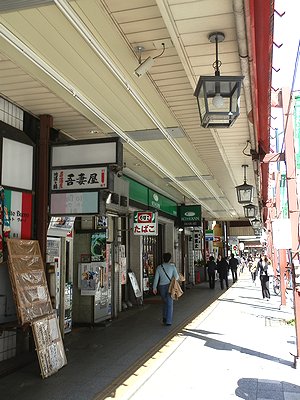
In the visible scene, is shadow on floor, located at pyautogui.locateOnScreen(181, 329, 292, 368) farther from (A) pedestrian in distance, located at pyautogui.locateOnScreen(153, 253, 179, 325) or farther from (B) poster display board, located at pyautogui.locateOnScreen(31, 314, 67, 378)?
(B) poster display board, located at pyautogui.locateOnScreen(31, 314, 67, 378)

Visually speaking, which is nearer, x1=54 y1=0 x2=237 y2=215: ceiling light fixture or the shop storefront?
x1=54 y1=0 x2=237 y2=215: ceiling light fixture

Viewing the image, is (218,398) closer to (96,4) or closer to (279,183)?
(96,4)

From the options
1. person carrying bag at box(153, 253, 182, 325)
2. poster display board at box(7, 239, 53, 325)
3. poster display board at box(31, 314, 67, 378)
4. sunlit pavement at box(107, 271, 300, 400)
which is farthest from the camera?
person carrying bag at box(153, 253, 182, 325)

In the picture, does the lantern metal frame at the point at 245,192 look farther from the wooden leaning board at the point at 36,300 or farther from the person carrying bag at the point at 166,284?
the wooden leaning board at the point at 36,300

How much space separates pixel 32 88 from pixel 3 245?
7.28 feet

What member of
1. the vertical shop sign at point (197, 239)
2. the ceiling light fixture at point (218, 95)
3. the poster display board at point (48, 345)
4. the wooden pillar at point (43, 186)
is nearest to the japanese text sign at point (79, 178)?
the wooden pillar at point (43, 186)

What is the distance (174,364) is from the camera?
20.5 feet

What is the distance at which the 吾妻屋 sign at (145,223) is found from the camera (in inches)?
465

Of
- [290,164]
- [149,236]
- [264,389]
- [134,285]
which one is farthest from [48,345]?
[149,236]

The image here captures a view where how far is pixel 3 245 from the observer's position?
19.3ft

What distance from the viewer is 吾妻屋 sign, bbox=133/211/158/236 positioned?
1182 cm

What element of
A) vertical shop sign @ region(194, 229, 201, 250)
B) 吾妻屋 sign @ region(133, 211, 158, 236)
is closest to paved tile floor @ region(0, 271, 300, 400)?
吾妻屋 sign @ region(133, 211, 158, 236)

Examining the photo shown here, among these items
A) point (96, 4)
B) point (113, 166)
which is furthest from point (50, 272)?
point (96, 4)

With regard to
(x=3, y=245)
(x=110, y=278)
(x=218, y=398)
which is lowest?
(x=218, y=398)
